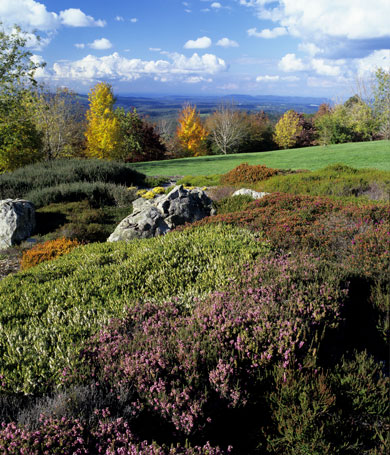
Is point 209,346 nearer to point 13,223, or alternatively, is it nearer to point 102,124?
point 13,223

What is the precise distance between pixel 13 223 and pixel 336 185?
11.0 metres

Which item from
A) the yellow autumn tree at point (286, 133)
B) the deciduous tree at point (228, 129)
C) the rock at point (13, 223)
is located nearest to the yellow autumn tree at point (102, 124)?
the deciduous tree at point (228, 129)

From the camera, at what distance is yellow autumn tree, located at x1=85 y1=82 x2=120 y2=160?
33.3 metres

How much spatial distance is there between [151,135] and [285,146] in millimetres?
24596

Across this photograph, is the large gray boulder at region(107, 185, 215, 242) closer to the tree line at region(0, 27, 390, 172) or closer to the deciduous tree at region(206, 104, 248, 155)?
the tree line at region(0, 27, 390, 172)

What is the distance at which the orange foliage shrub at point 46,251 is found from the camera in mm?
8367

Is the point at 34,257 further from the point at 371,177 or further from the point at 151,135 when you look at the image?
Answer: the point at 151,135

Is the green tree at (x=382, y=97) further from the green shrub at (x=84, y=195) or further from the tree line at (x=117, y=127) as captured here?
the green shrub at (x=84, y=195)

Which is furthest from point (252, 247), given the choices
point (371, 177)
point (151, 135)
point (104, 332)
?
point (151, 135)

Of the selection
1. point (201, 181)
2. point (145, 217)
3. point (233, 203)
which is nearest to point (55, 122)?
point (201, 181)

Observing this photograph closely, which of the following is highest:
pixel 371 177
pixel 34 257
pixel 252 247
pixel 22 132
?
pixel 22 132

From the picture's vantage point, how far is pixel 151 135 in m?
45.6

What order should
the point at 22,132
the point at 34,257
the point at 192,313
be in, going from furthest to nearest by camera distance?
the point at 22,132 → the point at 34,257 → the point at 192,313

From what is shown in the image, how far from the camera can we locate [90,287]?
5.30m
